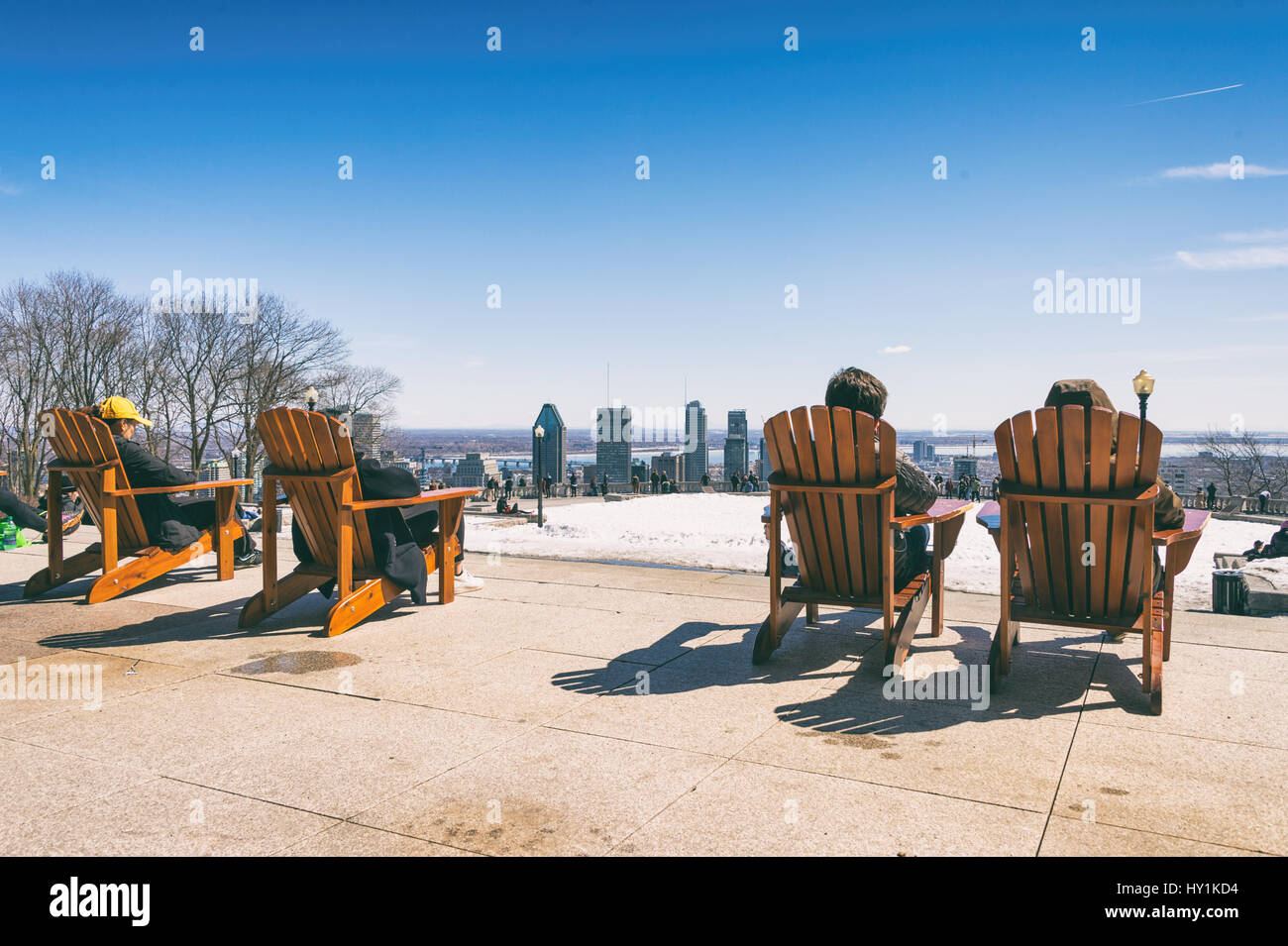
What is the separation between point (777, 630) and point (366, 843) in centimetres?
271

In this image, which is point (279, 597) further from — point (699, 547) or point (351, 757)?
point (699, 547)

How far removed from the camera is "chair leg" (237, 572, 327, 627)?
17.9ft

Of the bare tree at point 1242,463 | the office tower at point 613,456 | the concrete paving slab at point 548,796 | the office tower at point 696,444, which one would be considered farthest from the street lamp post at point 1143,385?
the office tower at point 696,444

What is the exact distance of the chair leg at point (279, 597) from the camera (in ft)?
17.9

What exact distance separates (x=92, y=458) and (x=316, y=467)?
7.57 feet

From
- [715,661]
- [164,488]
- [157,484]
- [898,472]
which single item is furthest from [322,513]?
[898,472]

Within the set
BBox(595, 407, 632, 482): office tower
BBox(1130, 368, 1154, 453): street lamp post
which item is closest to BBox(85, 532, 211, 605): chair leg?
BBox(1130, 368, 1154, 453): street lamp post

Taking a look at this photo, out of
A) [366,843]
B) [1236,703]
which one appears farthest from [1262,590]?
[366,843]

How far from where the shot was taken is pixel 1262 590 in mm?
6102

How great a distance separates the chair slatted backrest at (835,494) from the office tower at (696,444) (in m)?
106

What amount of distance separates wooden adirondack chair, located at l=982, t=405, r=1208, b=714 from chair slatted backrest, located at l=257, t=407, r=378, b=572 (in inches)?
153

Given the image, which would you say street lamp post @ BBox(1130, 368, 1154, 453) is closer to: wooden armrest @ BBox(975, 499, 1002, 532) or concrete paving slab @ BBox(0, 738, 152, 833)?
wooden armrest @ BBox(975, 499, 1002, 532)

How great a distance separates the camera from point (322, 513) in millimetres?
5430

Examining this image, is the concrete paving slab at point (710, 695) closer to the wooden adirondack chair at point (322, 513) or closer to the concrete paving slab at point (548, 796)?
the concrete paving slab at point (548, 796)
